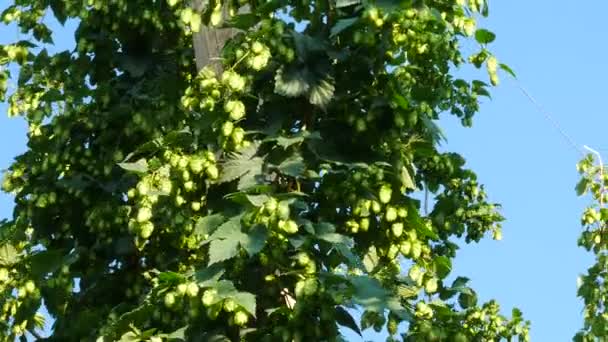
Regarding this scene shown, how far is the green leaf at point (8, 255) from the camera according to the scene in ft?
24.2

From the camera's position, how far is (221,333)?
619 centimetres

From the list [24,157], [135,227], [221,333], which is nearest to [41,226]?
[24,157]

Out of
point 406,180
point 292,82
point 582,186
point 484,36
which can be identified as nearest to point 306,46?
point 292,82

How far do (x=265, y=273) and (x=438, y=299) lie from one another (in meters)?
0.82

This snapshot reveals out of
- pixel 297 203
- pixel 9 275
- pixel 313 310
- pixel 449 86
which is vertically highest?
pixel 449 86

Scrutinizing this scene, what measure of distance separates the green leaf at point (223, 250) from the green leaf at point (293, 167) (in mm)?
454

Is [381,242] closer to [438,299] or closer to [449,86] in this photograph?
[438,299]

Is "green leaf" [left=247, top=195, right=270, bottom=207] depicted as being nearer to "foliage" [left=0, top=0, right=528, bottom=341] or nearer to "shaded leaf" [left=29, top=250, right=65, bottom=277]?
"foliage" [left=0, top=0, right=528, bottom=341]

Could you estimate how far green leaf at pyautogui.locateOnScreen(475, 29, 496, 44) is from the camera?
665 cm

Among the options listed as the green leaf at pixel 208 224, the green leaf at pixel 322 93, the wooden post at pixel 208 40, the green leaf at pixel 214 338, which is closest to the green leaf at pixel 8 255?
the wooden post at pixel 208 40

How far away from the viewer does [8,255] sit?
294 inches

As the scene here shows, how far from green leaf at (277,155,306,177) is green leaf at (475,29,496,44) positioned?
40.2 inches

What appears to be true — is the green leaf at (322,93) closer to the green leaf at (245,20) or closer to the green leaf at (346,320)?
the green leaf at (245,20)

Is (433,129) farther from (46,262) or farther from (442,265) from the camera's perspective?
(46,262)
